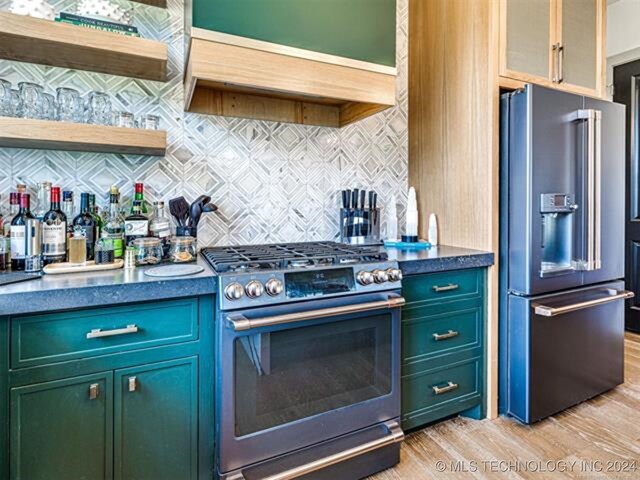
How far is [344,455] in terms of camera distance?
147cm

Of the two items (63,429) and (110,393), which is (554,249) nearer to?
(110,393)

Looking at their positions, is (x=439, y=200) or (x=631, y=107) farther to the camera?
(x=631, y=107)

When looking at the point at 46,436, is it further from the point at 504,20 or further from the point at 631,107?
the point at 631,107

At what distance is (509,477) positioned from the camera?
1558 millimetres

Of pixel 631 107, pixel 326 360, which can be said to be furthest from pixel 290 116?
pixel 631 107

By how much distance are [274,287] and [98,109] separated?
1.09 meters

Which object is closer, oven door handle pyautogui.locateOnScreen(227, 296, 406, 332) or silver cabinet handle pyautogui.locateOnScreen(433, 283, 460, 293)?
oven door handle pyautogui.locateOnScreen(227, 296, 406, 332)

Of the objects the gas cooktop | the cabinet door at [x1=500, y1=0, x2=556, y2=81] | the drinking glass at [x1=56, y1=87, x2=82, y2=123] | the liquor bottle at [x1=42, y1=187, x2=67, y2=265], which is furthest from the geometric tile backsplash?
the cabinet door at [x1=500, y1=0, x2=556, y2=81]

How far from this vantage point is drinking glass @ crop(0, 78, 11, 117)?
4.81 feet

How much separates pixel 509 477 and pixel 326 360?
884 millimetres

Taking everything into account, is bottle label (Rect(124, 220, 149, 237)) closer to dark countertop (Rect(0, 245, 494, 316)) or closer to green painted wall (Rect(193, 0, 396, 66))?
dark countertop (Rect(0, 245, 494, 316))

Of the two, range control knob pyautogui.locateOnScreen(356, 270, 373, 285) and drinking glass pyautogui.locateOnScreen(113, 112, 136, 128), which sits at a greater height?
drinking glass pyautogui.locateOnScreen(113, 112, 136, 128)

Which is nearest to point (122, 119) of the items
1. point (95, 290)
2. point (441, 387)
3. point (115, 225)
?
point (115, 225)

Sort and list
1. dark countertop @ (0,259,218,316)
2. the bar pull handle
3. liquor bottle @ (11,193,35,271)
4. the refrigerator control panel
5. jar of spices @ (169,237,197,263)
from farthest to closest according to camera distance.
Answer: the refrigerator control panel → jar of spices @ (169,237,197,263) → liquor bottle @ (11,193,35,271) → the bar pull handle → dark countertop @ (0,259,218,316)
